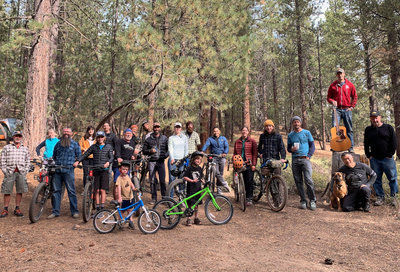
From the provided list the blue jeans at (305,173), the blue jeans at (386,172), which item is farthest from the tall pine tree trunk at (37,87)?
the blue jeans at (386,172)

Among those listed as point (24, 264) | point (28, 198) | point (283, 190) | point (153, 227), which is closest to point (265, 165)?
point (283, 190)

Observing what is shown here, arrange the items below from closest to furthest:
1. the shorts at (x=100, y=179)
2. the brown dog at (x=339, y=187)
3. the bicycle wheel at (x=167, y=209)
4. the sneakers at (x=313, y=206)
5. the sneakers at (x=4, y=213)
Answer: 1. the bicycle wheel at (x=167, y=209)
2. the sneakers at (x=4, y=213)
3. the shorts at (x=100, y=179)
4. the brown dog at (x=339, y=187)
5. the sneakers at (x=313, y=206)

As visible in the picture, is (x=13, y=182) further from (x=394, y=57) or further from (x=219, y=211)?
(x=394, y=57)

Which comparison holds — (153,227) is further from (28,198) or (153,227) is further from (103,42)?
(103,42)

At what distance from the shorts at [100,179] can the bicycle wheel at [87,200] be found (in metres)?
0.13

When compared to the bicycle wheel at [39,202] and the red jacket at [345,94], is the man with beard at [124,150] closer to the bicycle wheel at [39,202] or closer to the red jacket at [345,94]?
the bicycle wheel at [39,202]

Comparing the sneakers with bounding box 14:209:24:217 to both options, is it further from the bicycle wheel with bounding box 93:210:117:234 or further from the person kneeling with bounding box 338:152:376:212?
the person kneeling with bounding box 338:152:376:212

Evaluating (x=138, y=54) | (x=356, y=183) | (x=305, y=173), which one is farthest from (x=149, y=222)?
(x=138, y=54)

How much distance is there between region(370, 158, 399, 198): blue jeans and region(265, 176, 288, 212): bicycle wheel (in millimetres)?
2305

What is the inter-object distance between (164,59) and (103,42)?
475 centimetres

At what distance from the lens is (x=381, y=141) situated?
6.98 metres

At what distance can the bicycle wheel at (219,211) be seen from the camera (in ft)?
19.5

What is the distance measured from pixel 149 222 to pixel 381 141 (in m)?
5.48

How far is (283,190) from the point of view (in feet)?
22.1
